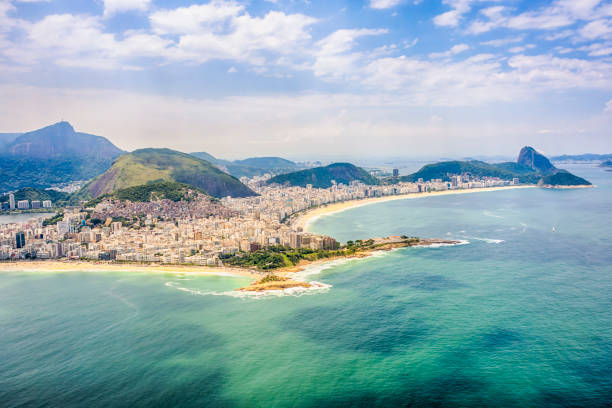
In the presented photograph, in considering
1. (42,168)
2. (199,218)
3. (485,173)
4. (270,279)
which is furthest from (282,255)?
(42,168)

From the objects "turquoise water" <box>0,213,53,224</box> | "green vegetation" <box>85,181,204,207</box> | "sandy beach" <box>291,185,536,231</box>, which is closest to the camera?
"green vegetation" <box>85,181,204,207</box>

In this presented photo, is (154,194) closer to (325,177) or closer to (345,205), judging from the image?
(345,205)

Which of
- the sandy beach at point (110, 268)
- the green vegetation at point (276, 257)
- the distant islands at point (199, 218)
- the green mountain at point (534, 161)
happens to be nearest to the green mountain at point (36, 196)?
the distant islands at point (199, 218)

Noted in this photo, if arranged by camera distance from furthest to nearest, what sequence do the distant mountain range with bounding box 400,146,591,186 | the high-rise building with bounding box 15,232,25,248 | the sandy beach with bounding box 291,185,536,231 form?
the distant mountain range with bounding box 400,146,591,186
the sandy beach with bounding box 291,185,536,231
the high-rise building with bounding box 15,232,25,248

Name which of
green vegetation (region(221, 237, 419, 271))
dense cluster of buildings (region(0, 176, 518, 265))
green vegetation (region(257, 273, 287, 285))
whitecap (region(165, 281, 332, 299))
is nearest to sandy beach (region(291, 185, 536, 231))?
dense cluster of buildings (region(0, 176, 518, 265))

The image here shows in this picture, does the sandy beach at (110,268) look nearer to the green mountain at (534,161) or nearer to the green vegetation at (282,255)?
the green vegetation at (282,255)

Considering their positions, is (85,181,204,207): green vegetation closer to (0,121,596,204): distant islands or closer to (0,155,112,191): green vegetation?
(0,121,596,204): distant islands

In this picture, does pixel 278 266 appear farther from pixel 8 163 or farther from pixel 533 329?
pixel 8 163
